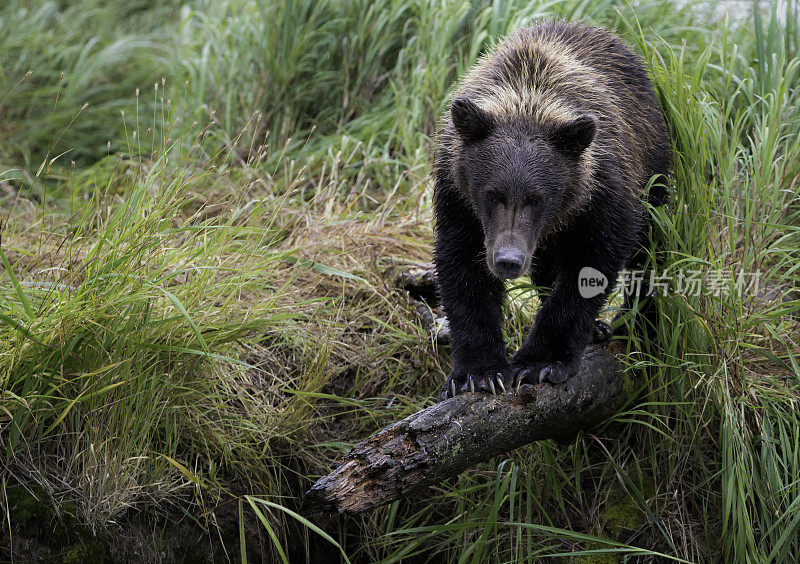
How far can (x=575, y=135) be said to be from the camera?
3.47 metres

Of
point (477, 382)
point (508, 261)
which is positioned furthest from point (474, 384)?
point (508, 261)

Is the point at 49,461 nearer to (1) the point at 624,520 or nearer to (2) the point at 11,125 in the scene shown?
(1) the point at 624,520

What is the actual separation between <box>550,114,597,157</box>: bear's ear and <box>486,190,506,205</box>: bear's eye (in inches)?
13.4

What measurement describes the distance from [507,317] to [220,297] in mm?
1547

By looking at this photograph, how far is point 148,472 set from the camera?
138 inches

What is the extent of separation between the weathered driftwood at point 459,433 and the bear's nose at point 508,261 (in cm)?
48

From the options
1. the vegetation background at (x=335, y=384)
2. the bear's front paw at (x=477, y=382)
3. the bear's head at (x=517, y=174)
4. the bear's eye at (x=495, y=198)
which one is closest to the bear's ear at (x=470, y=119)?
the bear's head at (x=517, y=174)

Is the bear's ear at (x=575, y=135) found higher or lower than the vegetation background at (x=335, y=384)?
higher

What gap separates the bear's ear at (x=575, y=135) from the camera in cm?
343

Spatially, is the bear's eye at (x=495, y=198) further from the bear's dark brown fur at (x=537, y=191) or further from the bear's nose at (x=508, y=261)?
the bear's nose at (x=508, y=261)

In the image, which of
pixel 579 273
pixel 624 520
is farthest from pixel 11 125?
pixel 624 520

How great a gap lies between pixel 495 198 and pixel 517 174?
140 millimetres

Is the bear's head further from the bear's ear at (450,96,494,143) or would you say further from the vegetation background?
the vegetation background

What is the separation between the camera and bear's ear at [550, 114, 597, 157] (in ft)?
11.2
